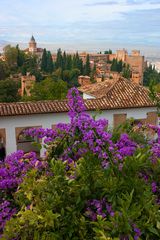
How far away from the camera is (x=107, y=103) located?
1273cm

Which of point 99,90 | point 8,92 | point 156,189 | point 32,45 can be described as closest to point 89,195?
point 156,189

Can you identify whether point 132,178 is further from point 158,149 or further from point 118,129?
point 118,129

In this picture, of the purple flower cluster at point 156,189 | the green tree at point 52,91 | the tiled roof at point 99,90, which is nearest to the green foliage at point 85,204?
the purple flower cluster at point 156,189

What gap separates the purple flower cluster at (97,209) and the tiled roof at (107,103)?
366 inches

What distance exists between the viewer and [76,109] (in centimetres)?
224

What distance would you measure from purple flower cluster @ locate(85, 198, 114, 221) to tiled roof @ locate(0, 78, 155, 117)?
30.5 ft

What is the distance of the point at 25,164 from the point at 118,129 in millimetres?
981

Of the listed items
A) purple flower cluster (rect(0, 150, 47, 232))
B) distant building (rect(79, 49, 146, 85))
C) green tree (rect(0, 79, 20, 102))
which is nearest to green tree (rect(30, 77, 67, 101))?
green tree (rect(0, 79, 20, 102))

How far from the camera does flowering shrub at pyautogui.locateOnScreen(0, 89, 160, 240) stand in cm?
163

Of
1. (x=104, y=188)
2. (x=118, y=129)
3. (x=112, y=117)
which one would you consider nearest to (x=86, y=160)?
(x=104, y=188)

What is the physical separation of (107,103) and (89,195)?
1093 centimetres

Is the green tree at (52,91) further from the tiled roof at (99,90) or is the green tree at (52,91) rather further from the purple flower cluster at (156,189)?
the purple flower cluster at (156,189)

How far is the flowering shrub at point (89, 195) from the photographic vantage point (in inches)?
64.2

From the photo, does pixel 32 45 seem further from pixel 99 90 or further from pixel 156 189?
pixel 156 189
